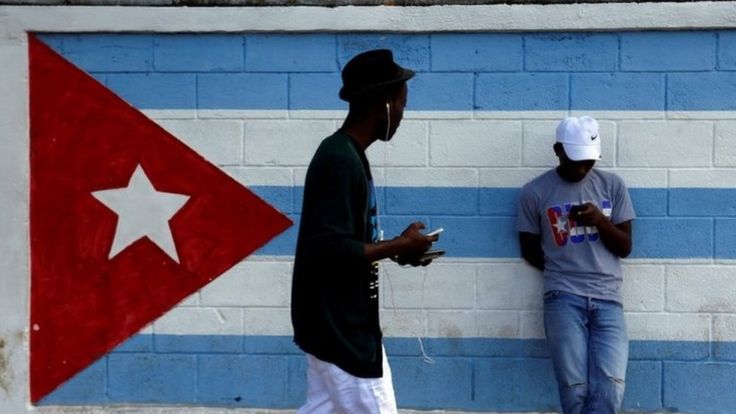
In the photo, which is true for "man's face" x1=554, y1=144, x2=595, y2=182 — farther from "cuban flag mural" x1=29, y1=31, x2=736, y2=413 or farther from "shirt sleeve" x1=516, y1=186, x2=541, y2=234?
"cuban flag mural" x1=29, y1=31, x2=736, y2=413

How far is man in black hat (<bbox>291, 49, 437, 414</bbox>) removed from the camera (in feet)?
14.4

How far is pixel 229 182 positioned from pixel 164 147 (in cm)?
40

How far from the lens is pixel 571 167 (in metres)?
6.24

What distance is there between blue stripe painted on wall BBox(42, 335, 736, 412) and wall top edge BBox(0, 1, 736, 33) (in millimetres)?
1673

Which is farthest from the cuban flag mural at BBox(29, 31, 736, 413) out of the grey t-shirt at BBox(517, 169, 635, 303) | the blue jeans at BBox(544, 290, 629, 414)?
the blue jeans at BBox(544, 290, 629, 414)

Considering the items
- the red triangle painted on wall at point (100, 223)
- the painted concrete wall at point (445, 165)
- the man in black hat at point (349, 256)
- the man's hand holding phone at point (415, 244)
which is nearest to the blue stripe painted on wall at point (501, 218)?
the painted concrete wall at point (445, 165)

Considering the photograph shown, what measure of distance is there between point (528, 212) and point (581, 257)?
0.36 metres

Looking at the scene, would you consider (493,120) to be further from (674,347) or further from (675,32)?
(674,347)

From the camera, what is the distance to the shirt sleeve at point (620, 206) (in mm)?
6340

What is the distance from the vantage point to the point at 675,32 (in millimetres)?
6574

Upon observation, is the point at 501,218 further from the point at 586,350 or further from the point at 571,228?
the point at 586,350

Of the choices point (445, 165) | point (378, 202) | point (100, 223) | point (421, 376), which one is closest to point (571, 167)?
point (445, 165)

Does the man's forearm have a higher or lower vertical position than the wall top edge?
lower

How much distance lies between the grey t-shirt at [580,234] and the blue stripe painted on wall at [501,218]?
28 centimetres
